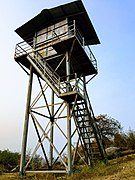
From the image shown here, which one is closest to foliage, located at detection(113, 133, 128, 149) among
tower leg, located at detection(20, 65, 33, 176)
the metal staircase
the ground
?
the metal staircase

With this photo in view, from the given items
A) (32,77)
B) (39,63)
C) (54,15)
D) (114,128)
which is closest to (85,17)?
(54,15)

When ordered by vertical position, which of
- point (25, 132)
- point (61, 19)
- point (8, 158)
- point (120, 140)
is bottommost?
point (8, 158)

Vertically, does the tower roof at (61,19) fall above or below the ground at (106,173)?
above

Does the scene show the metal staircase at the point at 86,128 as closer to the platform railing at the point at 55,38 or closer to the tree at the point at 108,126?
the platform railing at the point at 55,38

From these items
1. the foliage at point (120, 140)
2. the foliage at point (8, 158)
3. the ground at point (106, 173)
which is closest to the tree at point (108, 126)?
the foliage at point (120, 140)

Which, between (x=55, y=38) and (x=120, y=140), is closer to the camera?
(x=55, y=38)

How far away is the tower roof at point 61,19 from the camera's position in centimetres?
1404

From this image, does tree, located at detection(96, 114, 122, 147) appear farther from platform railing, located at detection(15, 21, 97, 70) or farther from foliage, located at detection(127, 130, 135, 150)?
platform railing, located at detection(15, 21, 97, 70)

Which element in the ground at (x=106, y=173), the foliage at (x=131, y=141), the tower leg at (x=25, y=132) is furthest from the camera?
the foliage at (x=131, y=141)

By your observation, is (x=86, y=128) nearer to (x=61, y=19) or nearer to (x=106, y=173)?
(x=106, y=173)

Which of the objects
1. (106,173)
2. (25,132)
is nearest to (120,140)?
(25,132)

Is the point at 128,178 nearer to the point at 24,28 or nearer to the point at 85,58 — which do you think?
the point at 85,58

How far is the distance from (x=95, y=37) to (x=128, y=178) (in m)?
12.3

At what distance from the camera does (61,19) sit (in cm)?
1496
